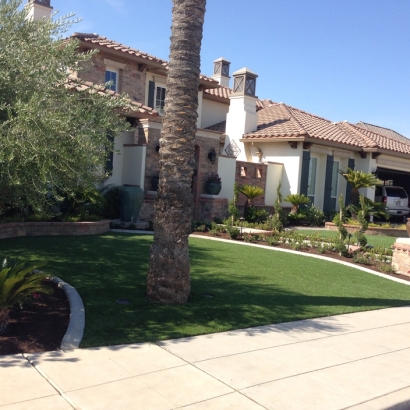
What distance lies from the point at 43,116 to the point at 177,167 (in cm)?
235

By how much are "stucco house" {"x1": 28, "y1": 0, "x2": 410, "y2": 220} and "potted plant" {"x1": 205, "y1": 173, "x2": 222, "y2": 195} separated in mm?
217

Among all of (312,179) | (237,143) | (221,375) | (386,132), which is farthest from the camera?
(386,132)

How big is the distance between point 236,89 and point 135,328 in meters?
→ 19.2

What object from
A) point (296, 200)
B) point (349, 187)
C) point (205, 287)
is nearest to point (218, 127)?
point (296, 200)

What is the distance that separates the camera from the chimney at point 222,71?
30.6m

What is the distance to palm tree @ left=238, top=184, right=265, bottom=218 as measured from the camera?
19797 millimetres

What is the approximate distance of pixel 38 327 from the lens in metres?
5.89

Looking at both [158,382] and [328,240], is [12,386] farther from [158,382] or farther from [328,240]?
[328,240]

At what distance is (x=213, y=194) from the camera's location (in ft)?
62.2

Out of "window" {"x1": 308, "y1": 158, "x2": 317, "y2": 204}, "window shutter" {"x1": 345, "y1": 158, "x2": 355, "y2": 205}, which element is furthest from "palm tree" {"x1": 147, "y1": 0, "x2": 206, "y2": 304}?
"window shutter" {"x1": 345, "y1": 158, "x2": 355, "y2": 205}

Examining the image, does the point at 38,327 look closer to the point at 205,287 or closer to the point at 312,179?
the point at 205,287

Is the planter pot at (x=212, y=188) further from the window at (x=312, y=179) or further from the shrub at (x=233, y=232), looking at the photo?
the window at (x=312, y=179)

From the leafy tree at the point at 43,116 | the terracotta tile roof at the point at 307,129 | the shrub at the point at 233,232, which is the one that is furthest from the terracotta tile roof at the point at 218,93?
the leafy tree at the point at 43,116

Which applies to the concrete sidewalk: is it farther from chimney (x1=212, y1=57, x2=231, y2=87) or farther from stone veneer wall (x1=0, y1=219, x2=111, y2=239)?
chimney (x1=212, y1=57, x2=231, y2=87)
